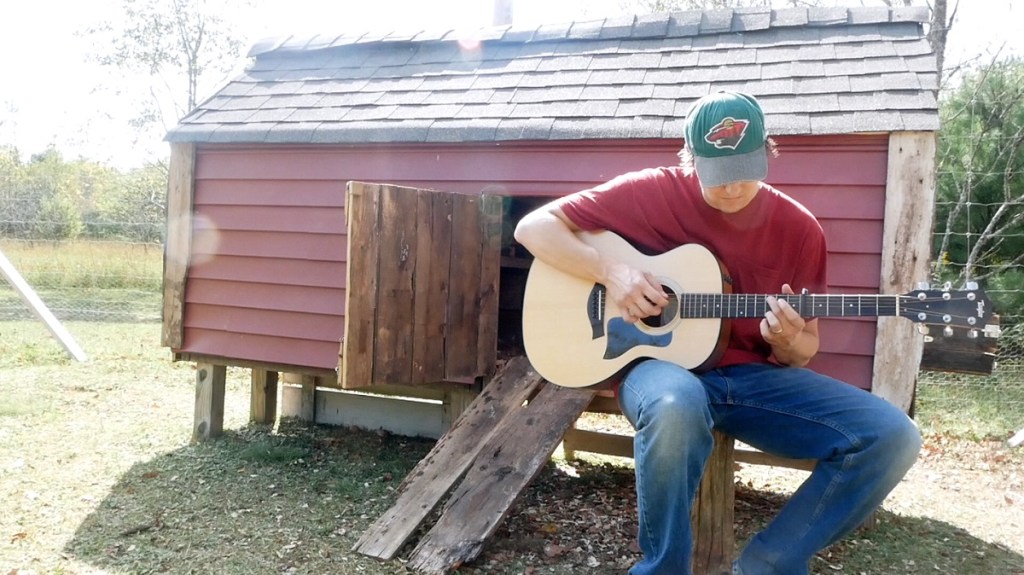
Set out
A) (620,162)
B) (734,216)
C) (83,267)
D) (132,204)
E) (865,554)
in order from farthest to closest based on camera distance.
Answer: (132,204) < (83,267) < (620,162) < (865,554) < (734,216)

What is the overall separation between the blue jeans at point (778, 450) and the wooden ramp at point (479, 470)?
39.7 inches

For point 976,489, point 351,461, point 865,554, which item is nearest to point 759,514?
point 865,554

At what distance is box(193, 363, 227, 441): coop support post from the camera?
473 centimetres

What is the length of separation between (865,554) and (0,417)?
17.7ft

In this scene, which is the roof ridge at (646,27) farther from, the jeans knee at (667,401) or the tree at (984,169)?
the tree at (984,169)

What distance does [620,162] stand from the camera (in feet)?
12.2

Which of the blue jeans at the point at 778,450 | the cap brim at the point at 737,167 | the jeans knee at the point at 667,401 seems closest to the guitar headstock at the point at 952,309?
the blue jeans at the point at 778,450

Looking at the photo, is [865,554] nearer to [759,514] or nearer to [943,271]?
[759,514]

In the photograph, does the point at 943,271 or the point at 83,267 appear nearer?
the point at 943,271

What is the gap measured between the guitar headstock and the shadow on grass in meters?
1.37

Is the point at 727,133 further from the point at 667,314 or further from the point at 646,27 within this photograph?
the point at 646,27

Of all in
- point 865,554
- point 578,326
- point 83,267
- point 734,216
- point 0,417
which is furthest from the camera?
point 83,267

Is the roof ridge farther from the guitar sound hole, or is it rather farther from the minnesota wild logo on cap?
the guitar sound hole

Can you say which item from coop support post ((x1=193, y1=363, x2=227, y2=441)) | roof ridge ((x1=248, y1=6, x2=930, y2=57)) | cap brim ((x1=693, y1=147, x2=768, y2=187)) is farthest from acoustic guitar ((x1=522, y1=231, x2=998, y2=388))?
coop support post ((x1=193, y1=363, x2=227, y2=441))
